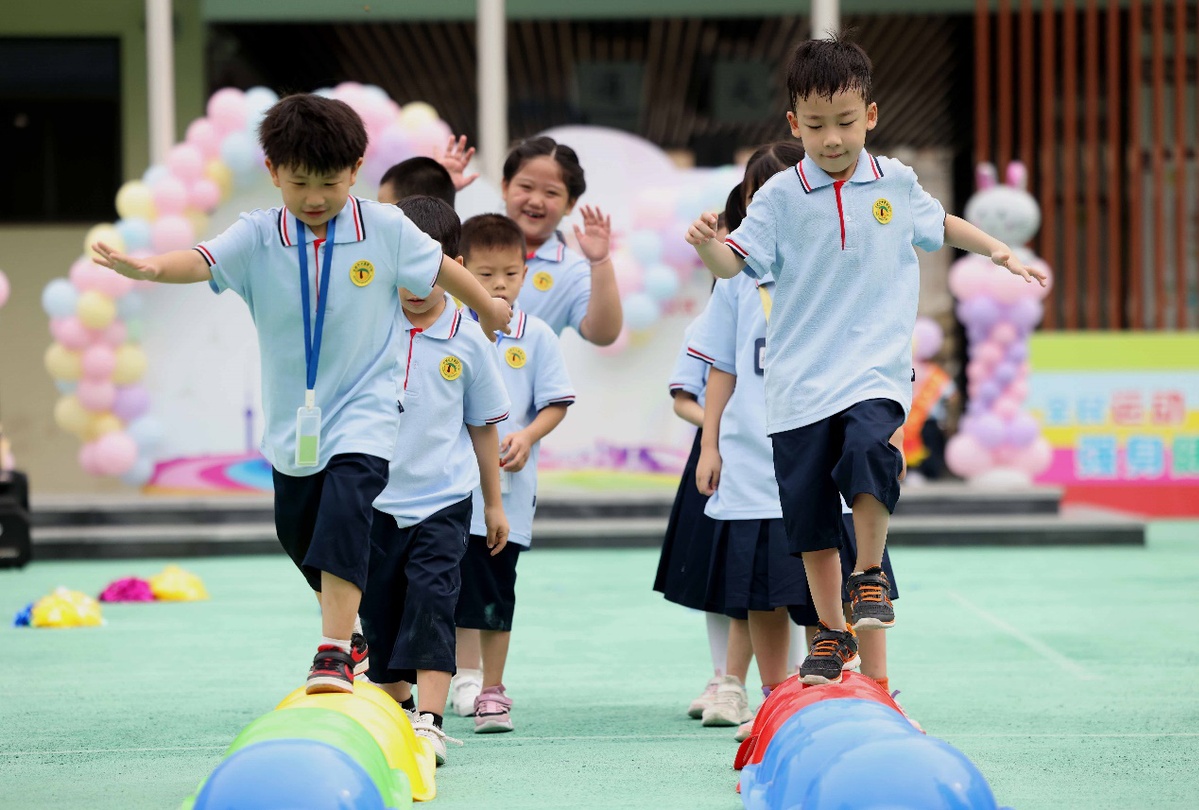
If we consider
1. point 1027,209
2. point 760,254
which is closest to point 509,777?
point 760,254

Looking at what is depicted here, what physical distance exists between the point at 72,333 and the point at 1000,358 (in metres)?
6.18

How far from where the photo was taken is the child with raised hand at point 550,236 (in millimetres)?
4668

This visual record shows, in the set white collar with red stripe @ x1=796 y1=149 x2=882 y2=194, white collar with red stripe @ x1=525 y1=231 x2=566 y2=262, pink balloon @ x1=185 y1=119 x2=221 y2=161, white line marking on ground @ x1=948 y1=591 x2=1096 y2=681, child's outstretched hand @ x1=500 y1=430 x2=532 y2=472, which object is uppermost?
pink balloon @ x1=185 y1=119 x2=221 y2=161

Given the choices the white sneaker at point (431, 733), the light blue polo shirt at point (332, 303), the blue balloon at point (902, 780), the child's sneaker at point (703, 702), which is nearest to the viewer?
the blue balloon at point (902, 780)

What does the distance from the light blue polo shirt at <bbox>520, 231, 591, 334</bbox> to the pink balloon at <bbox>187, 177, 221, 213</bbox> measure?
17.9 ft

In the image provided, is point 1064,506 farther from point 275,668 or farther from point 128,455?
point 275,668

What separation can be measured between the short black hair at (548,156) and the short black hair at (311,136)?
1.51m

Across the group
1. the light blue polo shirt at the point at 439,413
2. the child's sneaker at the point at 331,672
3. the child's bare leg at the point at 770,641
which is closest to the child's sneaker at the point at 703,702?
the child's bare leg at the point at 770,641

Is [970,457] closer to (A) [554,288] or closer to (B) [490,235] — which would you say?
(A) [554,288]

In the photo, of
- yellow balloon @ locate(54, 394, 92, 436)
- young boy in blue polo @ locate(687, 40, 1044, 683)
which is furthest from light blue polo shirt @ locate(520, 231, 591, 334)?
yellow balloon @ locate(54, 394, 92, 436)

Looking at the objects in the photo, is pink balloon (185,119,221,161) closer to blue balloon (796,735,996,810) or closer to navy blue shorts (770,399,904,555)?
navy blue shorts (770,399,904,555)

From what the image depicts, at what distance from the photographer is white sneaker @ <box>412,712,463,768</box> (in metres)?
3.54

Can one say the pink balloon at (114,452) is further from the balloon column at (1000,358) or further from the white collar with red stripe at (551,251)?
the white collar with red stripe at (551,251)

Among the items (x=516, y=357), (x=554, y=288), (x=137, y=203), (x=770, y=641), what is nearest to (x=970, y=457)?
(x=137, y=203)
